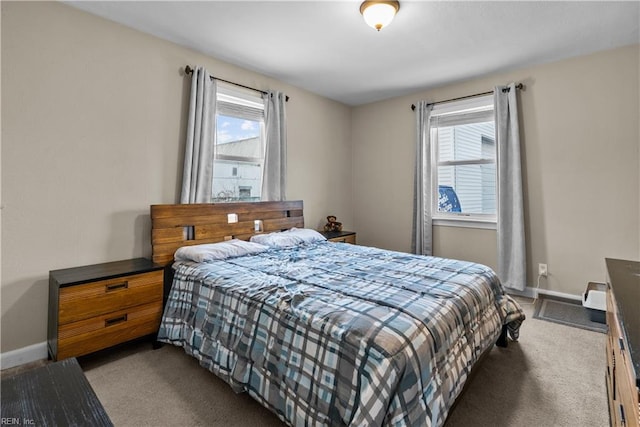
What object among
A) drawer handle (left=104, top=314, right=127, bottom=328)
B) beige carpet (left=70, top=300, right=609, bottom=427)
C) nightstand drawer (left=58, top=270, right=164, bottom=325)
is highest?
nightstand drawer (left=58, top=270, right=164, bottom=325)

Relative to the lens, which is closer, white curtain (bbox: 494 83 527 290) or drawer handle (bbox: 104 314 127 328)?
drawer handle (bbox: 104 314 127 328)

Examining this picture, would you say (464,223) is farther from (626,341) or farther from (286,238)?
(626,341)

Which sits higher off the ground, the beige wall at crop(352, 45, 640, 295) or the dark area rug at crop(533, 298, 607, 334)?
the beige wall at crop(352, 45, 640, 295)

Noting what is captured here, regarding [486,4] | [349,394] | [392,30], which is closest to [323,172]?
[392,30]

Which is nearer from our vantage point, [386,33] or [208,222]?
[386,33]

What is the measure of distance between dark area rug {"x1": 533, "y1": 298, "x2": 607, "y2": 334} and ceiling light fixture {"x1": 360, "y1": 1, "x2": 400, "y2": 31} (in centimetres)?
297

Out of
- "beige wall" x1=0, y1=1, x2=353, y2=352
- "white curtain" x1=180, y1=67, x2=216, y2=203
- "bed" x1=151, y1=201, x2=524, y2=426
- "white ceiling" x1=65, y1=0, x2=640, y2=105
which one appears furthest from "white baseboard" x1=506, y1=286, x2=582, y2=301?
"beige wall" x1=0, y1=1, x2=353, y2=352

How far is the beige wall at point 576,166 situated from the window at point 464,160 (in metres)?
0.20

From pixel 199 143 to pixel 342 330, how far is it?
235cm

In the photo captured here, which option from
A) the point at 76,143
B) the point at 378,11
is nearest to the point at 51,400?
the point at 76,143

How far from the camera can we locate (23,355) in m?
2.17

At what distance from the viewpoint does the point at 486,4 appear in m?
2.32

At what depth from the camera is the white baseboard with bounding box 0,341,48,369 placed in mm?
2107

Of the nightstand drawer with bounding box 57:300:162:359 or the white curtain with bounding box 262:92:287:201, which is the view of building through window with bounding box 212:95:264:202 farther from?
the nightstand drawer with bounding box 57:300:162:359
